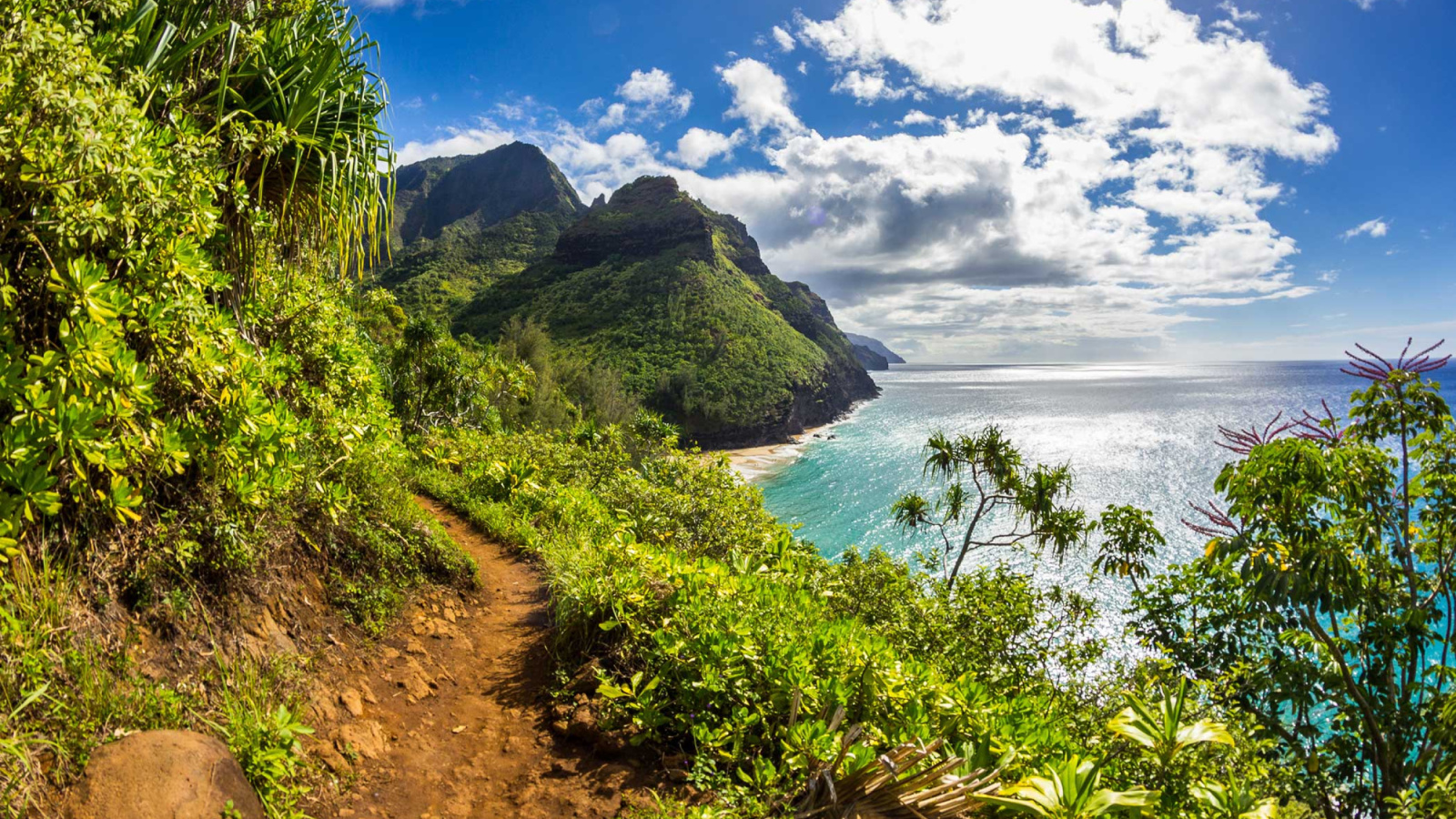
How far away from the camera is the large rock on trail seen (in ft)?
6.49

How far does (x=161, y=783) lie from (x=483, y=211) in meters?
166

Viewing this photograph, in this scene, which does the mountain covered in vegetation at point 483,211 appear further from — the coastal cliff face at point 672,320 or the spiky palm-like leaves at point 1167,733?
the spiky palm-like leaves at point 1167,733

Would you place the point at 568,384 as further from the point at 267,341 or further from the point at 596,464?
the point at 267,341

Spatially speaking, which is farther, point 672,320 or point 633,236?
point 633,236

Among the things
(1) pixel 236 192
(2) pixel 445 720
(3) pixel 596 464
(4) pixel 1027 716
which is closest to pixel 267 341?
(1) pixel 236 192

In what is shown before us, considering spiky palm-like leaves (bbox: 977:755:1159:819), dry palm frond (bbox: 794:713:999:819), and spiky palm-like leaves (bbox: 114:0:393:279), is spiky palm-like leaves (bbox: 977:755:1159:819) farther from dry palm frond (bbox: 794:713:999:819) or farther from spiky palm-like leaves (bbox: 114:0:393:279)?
spiky palm-like leaves (bbox: 114:0:393:279)

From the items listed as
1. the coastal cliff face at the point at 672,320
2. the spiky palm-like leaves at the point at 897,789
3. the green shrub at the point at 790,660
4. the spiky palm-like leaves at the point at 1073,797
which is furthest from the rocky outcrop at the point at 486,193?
the spiky palm-like leaves at the point at 1073,797

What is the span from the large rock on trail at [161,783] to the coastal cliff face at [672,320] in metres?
58.8

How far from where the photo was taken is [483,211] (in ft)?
492

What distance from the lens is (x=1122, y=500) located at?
42375 millimetres

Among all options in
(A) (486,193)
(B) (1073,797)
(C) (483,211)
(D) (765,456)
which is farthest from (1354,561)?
(A) (486,193)

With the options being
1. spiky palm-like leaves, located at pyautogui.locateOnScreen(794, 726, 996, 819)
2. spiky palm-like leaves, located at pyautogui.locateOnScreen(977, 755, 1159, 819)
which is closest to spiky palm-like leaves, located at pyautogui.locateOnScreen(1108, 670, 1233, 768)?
spiky palm-like leaves, located at pyautogui.locateOnScreen(977, 755, 1159, 819)

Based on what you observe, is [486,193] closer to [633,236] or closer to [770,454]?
[633,236]

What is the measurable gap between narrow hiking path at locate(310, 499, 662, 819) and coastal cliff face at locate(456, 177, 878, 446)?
2229 inches
